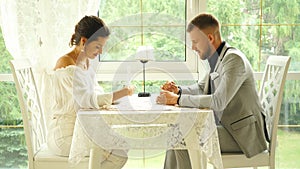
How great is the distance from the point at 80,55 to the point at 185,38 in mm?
1095

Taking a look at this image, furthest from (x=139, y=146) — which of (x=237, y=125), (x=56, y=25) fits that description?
(x=56, y=25)

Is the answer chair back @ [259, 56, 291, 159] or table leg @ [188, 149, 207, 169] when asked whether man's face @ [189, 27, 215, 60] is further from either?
table leg @ [188, 149, 207, 169]

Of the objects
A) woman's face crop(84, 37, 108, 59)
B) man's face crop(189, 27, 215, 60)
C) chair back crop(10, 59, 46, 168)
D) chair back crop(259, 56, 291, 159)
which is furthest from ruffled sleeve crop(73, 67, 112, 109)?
chair back crop(259, 56, 291, 159)

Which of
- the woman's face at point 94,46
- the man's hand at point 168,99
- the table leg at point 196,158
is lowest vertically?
the table leg at point 196,158

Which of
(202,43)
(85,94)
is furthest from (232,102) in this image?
(85,94)

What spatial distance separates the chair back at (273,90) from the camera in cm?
278


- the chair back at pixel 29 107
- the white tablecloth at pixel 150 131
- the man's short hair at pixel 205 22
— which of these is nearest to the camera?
the white tablecloth at pixel 150 131

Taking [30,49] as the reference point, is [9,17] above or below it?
above

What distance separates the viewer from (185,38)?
3.66m

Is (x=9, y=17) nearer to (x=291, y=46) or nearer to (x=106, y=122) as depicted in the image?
(x=106, y=122)

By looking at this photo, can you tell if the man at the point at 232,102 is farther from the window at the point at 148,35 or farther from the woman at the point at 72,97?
the window at the point at 148,35

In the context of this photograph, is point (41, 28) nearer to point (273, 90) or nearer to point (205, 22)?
point (205, 22)

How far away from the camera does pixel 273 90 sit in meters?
2.96

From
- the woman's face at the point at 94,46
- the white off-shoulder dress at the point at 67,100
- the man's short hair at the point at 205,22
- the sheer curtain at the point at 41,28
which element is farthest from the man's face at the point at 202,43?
the sheer curtain at the point at 41,28
